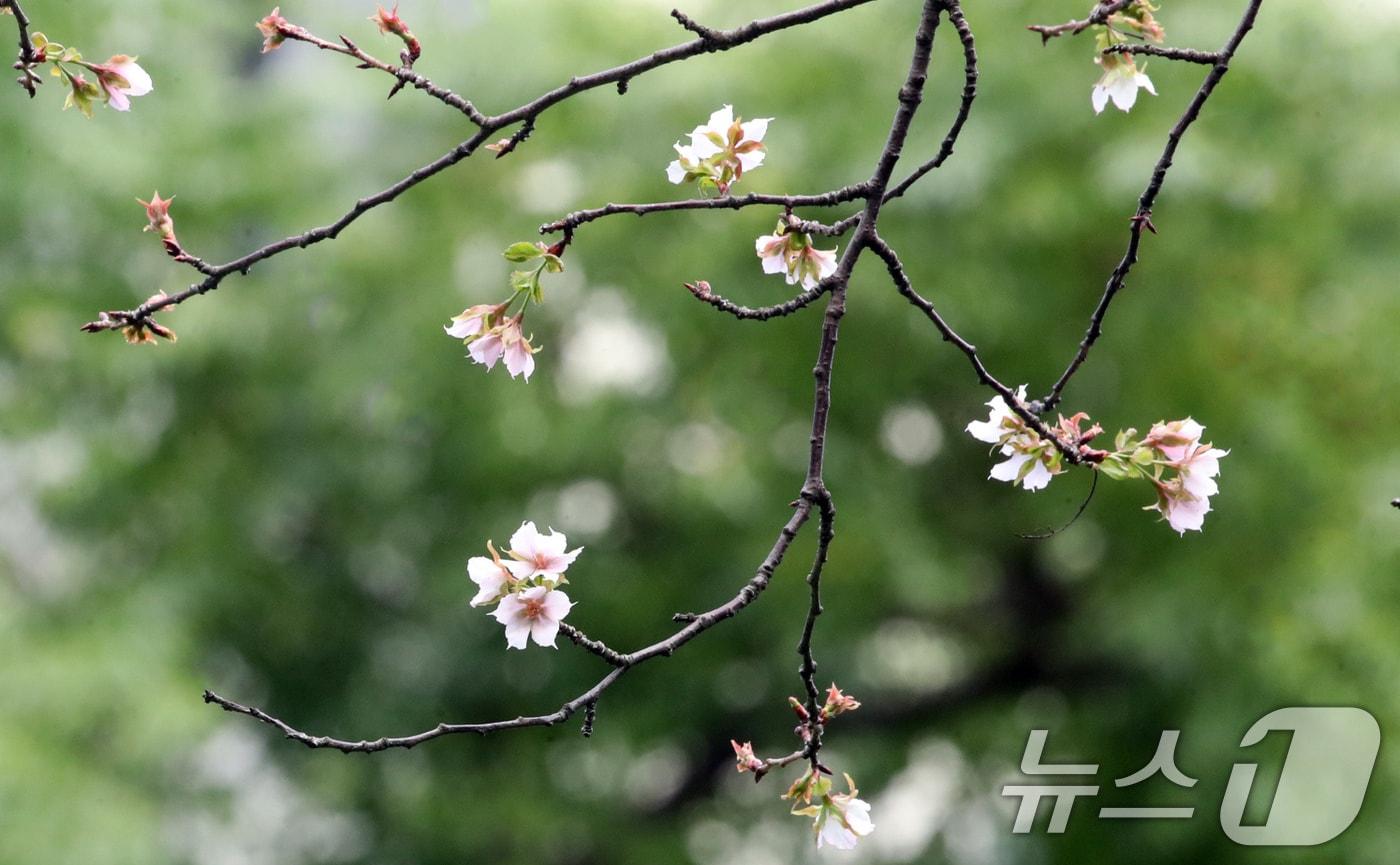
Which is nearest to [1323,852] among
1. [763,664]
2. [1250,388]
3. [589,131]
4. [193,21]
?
[1250,388]

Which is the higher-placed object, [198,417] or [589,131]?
[589,131]

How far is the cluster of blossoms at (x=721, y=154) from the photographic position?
1648mm

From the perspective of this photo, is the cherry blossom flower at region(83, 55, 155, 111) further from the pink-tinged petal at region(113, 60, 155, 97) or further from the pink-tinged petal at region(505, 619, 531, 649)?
the pink-tinged petal at region(505, 619, 531, 649)

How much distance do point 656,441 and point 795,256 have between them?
13.5 ft

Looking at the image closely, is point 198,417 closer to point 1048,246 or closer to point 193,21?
point 193,21

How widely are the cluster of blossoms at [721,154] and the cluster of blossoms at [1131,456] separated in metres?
0.41

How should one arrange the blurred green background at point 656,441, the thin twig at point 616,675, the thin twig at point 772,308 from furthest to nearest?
the blurred green background at point 656,441
the thin twig at point 772,308
the thin twig at point 616,675

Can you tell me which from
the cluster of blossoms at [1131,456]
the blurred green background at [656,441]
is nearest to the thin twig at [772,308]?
the cluster of blossoms at [1131,456]

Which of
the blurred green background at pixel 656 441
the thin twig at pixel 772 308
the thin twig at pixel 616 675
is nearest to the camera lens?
the thin twig at pixel 616 675

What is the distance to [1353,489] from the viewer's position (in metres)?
5.05

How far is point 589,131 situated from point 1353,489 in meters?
3.33

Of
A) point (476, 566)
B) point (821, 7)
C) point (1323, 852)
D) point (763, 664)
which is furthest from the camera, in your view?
point (763, 664)

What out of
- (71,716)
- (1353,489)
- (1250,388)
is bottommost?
(71,716)

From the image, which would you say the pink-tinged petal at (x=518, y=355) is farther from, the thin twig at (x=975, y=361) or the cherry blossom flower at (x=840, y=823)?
the cherry blossom flower at (x=840, y=823)
